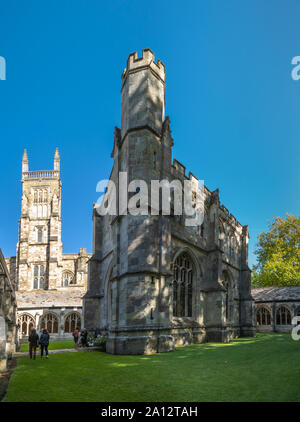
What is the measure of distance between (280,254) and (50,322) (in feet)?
91.9

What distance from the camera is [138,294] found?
14.9 m

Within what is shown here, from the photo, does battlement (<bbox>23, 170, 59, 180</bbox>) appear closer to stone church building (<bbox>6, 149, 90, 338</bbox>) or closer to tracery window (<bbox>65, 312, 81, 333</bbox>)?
stone church building (<bbox>6, 149, 90, 338</bbox>)

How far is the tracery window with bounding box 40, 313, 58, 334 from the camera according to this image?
1325 inches

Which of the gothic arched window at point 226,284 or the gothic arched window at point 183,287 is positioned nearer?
the gothic arched window at point 183,287

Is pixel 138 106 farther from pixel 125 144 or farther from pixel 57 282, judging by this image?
pixel 57 282

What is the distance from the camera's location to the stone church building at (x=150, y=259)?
1499 cm

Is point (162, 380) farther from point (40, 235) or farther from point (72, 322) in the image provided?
point (40, 235)

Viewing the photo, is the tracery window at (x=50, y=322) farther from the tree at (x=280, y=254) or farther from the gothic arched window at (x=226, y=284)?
the tree at (x=280, y=254)

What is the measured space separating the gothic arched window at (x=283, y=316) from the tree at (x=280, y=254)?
240 inches

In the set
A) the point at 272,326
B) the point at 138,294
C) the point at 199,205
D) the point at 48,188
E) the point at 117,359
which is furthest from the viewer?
the point at 48,188

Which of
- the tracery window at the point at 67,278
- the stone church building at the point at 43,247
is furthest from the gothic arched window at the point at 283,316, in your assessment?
the tracery window at the point at 67,278

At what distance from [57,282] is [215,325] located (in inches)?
1325

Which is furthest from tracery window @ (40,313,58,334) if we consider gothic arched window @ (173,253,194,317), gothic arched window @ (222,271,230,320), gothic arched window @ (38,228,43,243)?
gothic arched window @ (38,228,43,243)
